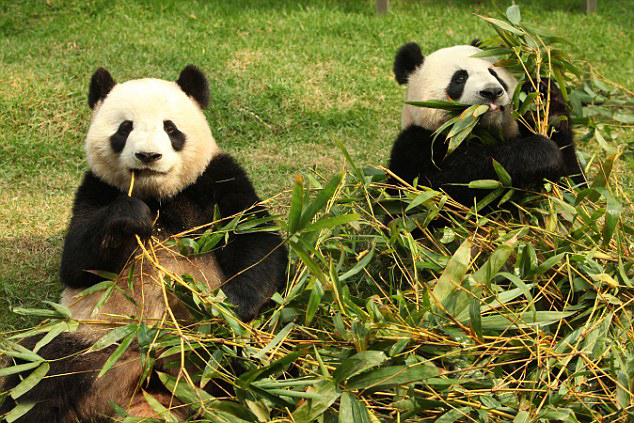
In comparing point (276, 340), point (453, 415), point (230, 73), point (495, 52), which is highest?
point (495, 52)

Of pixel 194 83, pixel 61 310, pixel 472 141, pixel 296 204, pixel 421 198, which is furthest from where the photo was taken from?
pixel 472 141

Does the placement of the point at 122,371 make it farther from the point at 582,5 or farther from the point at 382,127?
the point at 582,5

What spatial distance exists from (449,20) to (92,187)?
5694 mm

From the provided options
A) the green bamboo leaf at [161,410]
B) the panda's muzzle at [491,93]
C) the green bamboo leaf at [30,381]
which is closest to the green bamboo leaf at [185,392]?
the green bamboo leaf at [161,410]

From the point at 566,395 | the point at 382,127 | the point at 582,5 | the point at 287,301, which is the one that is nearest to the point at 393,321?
the point at 287,301

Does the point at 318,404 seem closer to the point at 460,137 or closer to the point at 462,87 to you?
the point at 460,137

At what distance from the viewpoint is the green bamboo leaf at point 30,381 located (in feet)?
9.32

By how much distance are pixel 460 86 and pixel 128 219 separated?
1832 mm

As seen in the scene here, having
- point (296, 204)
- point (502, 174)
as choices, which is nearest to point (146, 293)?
point (296, 204)

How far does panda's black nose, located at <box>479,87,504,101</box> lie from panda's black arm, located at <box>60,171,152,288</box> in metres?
1.70

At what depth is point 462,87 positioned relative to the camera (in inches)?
153

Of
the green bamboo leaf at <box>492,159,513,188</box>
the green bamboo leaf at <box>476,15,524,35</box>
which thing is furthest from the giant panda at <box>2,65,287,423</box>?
the green bamboo leaf at <box>476,15,524,35</box>

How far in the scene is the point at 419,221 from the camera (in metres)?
3.63

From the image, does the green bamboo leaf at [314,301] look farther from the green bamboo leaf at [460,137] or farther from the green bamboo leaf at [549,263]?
the green bamboo leaf at [460,137]
